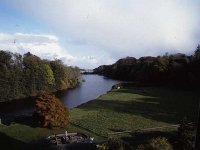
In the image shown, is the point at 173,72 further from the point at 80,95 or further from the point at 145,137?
the point at 145,137

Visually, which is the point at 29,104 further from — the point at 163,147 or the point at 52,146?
the point at 163,147

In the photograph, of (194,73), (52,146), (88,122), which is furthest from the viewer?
(194,73)

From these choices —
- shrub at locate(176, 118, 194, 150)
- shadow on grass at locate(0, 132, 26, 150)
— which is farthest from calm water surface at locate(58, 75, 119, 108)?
shrub at locate(176, 118, 194, 150)

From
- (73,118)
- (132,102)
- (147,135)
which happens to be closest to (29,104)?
(132,102)

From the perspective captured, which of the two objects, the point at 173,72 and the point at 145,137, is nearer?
the point at 145,137

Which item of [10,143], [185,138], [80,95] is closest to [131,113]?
[10,143]

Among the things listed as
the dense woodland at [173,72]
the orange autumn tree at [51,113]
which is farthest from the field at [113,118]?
the dense woodland at [173,72]

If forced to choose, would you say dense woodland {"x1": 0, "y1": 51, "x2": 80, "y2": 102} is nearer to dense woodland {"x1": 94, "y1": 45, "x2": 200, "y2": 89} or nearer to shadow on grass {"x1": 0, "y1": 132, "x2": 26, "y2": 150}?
dense woodland {"x1": 94, "y1": 45, "x2": 200, "y2": 89}
